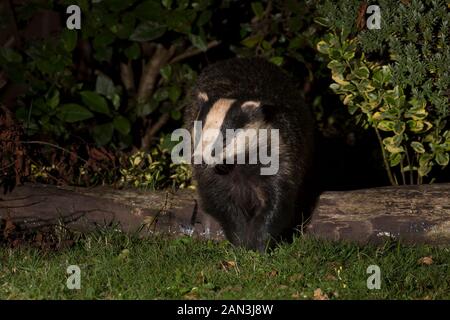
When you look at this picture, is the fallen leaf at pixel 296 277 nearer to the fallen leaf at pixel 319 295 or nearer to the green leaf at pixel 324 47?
the fallen leaf at pixel 319 295

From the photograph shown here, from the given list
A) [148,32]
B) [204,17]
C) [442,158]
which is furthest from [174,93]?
[442,158]

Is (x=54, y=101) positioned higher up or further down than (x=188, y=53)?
further down

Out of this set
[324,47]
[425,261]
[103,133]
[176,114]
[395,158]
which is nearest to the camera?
[425,261]

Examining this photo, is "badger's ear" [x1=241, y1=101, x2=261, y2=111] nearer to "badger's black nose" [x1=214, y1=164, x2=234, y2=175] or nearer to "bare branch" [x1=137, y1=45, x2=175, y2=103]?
"badger's black nose" [x1=214, y1=164, x2=234, y2=175]

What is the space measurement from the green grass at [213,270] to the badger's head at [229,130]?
737 mm

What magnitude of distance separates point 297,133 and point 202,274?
1.57m

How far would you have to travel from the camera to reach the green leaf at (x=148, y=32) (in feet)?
27.0

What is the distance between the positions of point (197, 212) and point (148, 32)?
2140 millimetres

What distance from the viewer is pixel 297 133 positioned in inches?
265

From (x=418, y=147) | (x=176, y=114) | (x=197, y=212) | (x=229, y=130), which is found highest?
(x=176, y=114)

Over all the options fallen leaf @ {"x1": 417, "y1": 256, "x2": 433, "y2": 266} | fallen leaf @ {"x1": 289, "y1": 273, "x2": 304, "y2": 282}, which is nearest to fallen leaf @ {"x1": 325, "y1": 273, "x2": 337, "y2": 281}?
fallen leaf @ {"x1": 289, "y1": 273, "x2": 304, "y2": 282}

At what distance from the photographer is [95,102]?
335 inches

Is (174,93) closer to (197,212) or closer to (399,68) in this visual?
(197,212)

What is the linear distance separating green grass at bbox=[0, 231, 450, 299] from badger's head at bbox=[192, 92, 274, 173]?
737 millimetres
